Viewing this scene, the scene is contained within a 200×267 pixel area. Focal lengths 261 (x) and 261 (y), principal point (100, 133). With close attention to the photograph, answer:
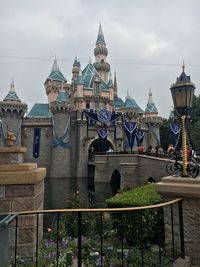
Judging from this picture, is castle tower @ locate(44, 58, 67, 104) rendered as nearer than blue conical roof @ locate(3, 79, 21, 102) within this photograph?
No

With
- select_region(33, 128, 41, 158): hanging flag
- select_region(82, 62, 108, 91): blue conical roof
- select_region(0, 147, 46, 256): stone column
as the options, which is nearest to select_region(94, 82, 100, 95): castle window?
select_region(82, 62, 108, 91): blue conical roof

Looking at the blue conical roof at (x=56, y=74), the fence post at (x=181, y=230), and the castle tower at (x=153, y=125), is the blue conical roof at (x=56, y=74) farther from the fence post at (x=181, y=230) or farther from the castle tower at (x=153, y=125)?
the fence post at (x=181, y=230)

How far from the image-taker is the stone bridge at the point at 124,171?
815 inches

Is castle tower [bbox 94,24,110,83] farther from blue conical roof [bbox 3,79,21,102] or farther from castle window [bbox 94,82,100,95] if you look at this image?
blue conical roof [bbox 3,79,21,102]

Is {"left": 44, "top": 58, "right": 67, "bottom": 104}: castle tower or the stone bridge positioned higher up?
{"left": 44, "top": 58, "right": 67, "bottom": 104}: castle tower

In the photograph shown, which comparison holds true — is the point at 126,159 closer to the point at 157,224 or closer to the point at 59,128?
the point at 59,128

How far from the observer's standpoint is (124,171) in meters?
24.8

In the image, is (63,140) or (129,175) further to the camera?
(63,140)

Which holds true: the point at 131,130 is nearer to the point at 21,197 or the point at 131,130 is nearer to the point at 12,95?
the point at 12,95

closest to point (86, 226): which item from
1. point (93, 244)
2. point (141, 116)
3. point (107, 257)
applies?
point (93, 244)

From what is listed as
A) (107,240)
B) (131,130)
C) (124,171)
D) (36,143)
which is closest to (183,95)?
(107,240)

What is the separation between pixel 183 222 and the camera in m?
3.73

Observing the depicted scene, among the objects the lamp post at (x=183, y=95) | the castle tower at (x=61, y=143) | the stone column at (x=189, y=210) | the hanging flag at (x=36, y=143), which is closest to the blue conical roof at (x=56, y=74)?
the castle tower at (x=61, y=143)

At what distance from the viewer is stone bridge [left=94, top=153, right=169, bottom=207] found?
2069 centimetres
